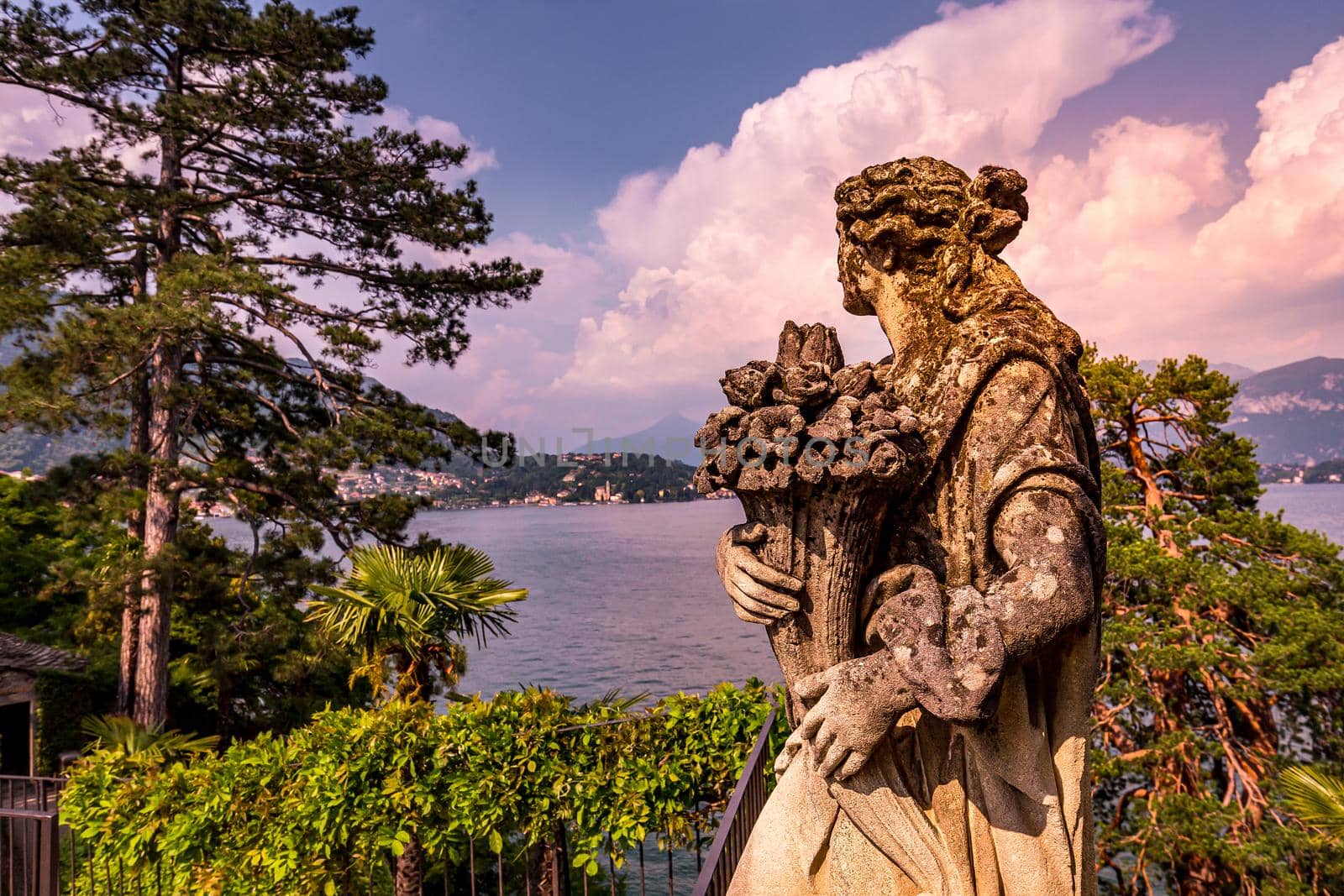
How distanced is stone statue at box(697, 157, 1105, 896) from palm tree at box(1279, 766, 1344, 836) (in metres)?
5.15

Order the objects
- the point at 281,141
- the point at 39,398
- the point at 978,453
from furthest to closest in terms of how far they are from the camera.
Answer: the point at 281,141 → the point at 39,398 → the point at 978,453

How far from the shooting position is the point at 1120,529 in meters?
7.90

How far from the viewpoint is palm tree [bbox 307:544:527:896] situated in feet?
24.4

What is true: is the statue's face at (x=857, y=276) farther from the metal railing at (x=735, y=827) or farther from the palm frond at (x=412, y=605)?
the palm frond at (x=412, y=605)

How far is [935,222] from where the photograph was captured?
2197 mm

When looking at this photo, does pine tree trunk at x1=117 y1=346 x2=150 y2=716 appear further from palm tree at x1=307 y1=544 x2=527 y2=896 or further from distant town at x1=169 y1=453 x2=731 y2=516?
palm tree at x1=307 y1=544 x2=527 y2=896

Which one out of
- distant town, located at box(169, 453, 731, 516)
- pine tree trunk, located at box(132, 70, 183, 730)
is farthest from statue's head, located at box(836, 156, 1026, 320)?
pine tree trunk, located at box(132, 70, 183, 730)

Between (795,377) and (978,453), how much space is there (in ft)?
1.53

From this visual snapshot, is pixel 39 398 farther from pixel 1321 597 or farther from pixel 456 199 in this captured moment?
pixel 1321 597

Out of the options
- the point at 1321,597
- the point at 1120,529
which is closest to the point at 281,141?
the point at 1120,529

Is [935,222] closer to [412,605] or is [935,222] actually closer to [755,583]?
[755,583]

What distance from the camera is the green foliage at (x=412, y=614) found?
24.5ft

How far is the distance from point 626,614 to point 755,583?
128 ft

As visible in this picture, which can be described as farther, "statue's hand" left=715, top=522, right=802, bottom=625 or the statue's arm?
"statue's hand" left=715, top=522, right=802, bottom=625
